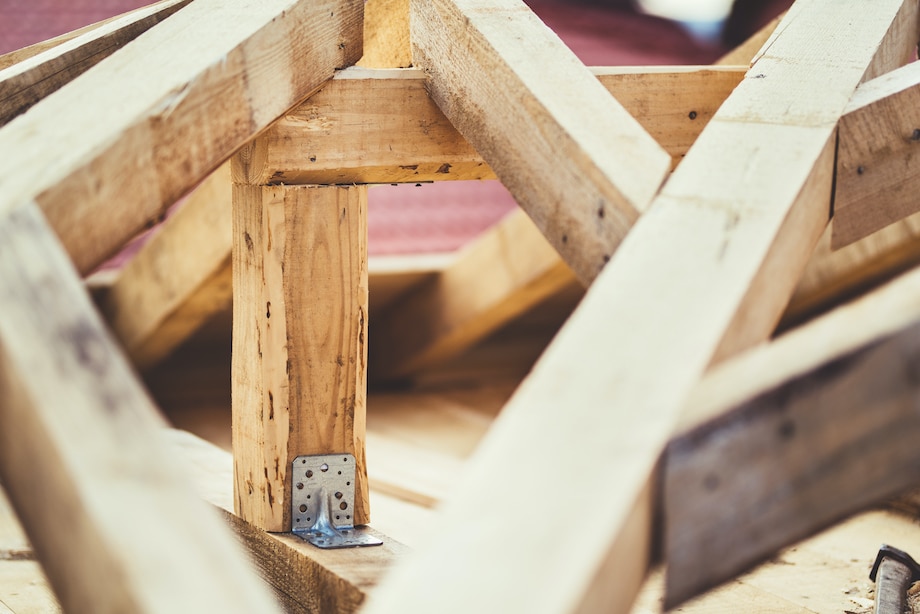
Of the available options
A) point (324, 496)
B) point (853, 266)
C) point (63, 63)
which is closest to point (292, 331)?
point (324, 496)

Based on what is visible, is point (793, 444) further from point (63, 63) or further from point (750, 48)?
point (750, 48)

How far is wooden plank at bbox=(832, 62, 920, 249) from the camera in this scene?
1.19 m

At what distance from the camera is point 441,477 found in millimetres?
2711

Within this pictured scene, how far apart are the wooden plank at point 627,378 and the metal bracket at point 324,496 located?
85cm

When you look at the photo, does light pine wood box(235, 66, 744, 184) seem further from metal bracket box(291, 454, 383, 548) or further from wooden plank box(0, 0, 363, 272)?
metal bracket box(291, 454, 383, 548)

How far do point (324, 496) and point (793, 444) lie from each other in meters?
1.05

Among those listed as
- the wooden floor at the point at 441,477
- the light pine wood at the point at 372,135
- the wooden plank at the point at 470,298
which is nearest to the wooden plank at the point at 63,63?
the light pine wood at the point at 372,135

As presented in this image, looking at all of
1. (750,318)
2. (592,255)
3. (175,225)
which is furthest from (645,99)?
(175,225)

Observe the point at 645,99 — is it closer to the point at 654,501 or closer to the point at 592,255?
the point at 592,255

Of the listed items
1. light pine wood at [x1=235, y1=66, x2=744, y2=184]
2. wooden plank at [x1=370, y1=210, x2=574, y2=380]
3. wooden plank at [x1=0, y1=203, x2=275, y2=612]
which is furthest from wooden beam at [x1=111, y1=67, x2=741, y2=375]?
wooden plank at [x1=370, y1=210, x2=574, y2=380]

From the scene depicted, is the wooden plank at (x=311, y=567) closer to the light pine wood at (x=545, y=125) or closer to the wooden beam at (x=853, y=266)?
the light pine wood at (x=545, y=125)

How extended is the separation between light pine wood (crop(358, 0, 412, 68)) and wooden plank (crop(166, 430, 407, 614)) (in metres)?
0.81

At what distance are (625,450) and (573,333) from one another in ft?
0.50

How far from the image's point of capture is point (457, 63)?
4.74ft
